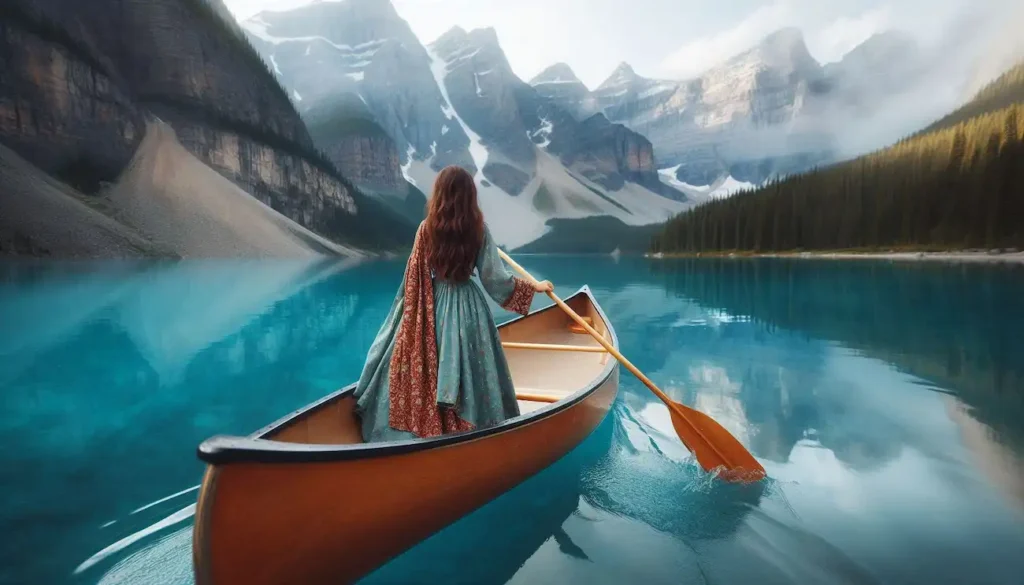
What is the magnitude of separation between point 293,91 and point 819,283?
203682 millimetres

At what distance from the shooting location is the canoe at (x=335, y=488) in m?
2.26

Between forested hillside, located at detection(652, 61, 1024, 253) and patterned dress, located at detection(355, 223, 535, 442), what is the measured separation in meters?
51.5

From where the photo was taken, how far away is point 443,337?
3.48m

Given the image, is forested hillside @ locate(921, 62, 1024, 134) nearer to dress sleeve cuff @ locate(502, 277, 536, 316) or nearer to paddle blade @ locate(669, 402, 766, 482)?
paddle blade @ locate(669, 402, 766, 482)

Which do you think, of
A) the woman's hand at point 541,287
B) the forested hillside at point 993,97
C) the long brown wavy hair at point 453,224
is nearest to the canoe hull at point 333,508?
the woman's hand at point 541,287

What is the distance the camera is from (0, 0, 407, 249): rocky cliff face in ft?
184

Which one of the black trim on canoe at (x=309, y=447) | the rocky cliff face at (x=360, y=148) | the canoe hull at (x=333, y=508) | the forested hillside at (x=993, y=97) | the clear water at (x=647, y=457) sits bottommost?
the clear water at (x=647, y=457)

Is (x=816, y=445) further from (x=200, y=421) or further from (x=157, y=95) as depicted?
(x=157, y=95)

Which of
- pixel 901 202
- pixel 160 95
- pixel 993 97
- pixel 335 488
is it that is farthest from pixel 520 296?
pixel 993 97

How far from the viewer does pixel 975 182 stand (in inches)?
1663

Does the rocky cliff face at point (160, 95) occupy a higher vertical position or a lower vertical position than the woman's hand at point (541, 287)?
higher

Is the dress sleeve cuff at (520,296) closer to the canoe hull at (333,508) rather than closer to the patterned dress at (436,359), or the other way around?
the patterned dress at (436,359)

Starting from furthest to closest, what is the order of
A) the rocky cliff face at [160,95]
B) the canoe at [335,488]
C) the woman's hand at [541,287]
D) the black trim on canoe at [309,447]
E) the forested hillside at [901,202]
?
1. the rocky cliff face at [160,95]
2. the forested hillside at [901,202]
3. the woman's hand at [541,287]
4. the canoe at [335,488]
5. the black trim on canoe at [309,447]

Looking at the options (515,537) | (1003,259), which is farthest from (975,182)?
(515,537)
